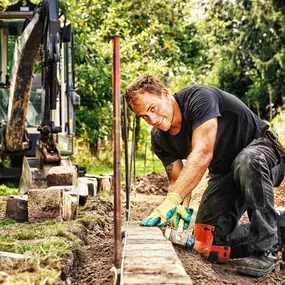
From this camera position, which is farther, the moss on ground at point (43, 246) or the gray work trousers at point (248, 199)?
the gray work trousers at point (248, 199)

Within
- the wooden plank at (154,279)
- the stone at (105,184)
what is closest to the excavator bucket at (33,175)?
the stone at (105,184)

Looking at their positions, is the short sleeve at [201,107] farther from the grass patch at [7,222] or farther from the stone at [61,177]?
the stone at [61,177]

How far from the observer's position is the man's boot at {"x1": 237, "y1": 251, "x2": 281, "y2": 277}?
3752 mm

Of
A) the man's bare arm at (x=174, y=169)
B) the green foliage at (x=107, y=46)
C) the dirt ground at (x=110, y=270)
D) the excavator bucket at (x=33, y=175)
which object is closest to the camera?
the dirt ground at (x=110, y=270)

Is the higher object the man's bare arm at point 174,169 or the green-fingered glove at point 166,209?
the man's bare arm at point 174,169

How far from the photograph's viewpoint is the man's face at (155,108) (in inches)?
145

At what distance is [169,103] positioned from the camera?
3.79 metres

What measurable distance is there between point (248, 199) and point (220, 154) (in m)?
0.42

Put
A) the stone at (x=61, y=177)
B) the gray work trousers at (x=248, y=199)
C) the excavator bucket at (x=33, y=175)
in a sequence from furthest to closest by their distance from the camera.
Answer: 1. the excavator bucket at (x=33, y=175)
2. the stone at (x=61, y=177)
3. the gray work trousers at (x=248, y=199)

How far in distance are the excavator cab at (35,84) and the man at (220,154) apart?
112 inches

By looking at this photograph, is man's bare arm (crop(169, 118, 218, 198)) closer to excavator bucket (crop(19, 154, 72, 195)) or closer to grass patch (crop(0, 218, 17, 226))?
grass patch (crop(0, 218, 17, 226))

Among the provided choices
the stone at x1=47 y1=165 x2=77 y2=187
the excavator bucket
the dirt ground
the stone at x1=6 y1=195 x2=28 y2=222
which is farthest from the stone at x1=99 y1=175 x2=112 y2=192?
the stone at x1=6 y1=195 x2=28 y2=222

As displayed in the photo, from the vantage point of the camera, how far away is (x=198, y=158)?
353cm

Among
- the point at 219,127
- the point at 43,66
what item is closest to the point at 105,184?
the point at 43,66
